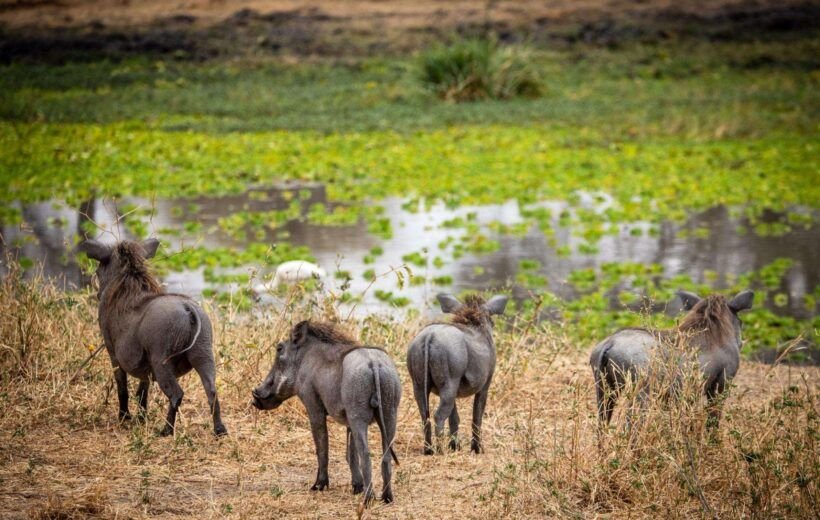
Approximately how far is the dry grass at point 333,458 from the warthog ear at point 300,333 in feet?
2.74

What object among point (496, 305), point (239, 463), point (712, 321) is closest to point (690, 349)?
point (712, 321)

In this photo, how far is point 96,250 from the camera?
307 inches

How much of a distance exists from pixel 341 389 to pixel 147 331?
5.70 feet

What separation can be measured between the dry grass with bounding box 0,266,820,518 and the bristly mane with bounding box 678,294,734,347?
486 mm

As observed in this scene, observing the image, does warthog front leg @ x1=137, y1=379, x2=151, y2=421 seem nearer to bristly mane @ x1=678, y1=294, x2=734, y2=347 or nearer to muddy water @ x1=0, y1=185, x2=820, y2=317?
bristly mane @ x1=678, y1=294, x2=734, y2=347

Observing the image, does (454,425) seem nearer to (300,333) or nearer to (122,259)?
(300,333)

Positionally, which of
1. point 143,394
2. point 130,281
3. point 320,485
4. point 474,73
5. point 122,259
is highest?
point 474,73

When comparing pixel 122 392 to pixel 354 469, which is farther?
pixel 122 392

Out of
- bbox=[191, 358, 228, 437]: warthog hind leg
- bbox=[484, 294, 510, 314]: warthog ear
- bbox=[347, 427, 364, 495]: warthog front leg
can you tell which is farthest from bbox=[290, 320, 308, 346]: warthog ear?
bbox=[484, 294, 510, 314]: warthog ear

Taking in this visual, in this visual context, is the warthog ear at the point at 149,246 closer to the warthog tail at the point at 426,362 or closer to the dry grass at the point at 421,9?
the warthog tail at the point at 426,362

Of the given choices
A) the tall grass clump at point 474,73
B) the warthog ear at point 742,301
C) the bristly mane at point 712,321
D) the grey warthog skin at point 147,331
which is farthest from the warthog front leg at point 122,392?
the tall grass clump at point 474,73

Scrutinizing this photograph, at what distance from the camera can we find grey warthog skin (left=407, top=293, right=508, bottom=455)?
7.14 meters

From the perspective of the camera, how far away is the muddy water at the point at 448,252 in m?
14.0

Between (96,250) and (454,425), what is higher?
(96,250)
